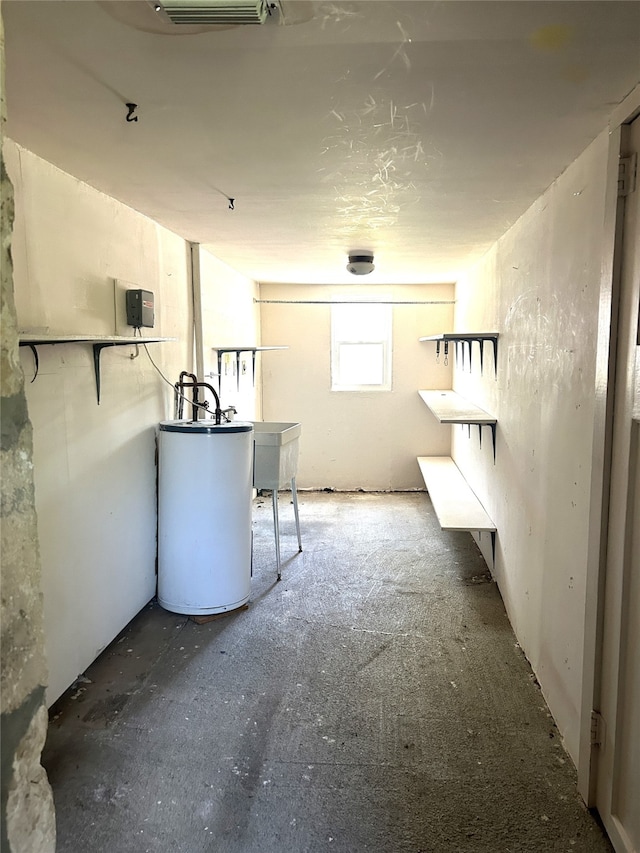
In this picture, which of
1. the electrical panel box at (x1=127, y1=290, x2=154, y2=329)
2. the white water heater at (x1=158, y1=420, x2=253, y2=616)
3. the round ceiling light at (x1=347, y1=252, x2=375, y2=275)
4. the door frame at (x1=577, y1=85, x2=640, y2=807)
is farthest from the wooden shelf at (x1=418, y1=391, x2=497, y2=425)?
the electrical panel box at (x1=127, y1=290, x2=154, y2=329)

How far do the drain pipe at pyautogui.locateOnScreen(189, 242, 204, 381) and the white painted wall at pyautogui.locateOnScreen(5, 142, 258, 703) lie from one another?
1.12ft

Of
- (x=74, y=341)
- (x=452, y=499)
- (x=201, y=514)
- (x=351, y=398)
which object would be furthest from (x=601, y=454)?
(x=351, y=398)

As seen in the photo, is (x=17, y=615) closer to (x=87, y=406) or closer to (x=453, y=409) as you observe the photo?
(x=87, y=406)

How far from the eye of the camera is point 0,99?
2.70ft

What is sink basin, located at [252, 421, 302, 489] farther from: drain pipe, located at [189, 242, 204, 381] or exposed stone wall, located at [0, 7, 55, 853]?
exposed stone wall, located at [0, 7, 55, 853]

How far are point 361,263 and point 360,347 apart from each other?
1.85m

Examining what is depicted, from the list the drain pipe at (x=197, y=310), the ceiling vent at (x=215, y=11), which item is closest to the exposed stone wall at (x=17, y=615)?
the ceiling vent at (x=215, y=11)

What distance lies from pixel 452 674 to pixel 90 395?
6.82 ft

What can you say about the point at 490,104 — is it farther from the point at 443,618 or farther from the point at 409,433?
the point at 409,433

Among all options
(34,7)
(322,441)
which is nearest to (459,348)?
(322,441)

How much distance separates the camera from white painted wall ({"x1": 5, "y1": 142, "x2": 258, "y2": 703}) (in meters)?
2.06

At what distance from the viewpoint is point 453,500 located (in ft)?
13.0

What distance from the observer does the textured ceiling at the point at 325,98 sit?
46.1 inches

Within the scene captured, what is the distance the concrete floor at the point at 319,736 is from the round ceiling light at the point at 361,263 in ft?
7.48
